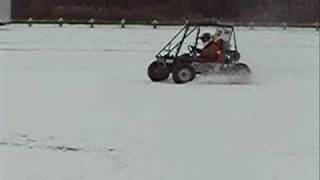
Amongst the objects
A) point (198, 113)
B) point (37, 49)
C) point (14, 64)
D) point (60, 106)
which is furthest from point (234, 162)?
point (37, 49)

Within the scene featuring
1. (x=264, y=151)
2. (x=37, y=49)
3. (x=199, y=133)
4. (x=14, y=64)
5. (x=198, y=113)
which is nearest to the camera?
(x=264, y=151)

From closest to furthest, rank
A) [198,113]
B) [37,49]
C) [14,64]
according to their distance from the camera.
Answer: [198,113] → [14,64] → [37,49]

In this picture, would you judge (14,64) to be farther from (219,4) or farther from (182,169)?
(219,4)

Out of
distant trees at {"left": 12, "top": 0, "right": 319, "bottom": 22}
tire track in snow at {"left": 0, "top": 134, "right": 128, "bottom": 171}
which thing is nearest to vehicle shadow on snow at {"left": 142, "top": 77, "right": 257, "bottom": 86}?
tire track in snow at {"left": 0, "top": 134, "right": 128, "bottom": 171}

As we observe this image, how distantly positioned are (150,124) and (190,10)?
1677 cm

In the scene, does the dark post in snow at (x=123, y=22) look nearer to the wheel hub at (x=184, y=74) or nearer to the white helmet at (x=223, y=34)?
the white helmet at (x=223, y=34)

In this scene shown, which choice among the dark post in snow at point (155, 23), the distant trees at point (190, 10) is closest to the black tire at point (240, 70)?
the distant trees at point (190, 10)

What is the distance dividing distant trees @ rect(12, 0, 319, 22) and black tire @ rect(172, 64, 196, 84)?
10.6 meters

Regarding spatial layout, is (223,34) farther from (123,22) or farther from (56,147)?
(123,22)

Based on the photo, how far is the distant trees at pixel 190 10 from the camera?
2094cm

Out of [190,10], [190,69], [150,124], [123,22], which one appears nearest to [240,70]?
[190,69]

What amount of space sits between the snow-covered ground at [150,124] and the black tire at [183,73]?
15 cm

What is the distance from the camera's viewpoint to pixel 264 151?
4.80 m

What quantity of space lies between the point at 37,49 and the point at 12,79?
6.05 m
